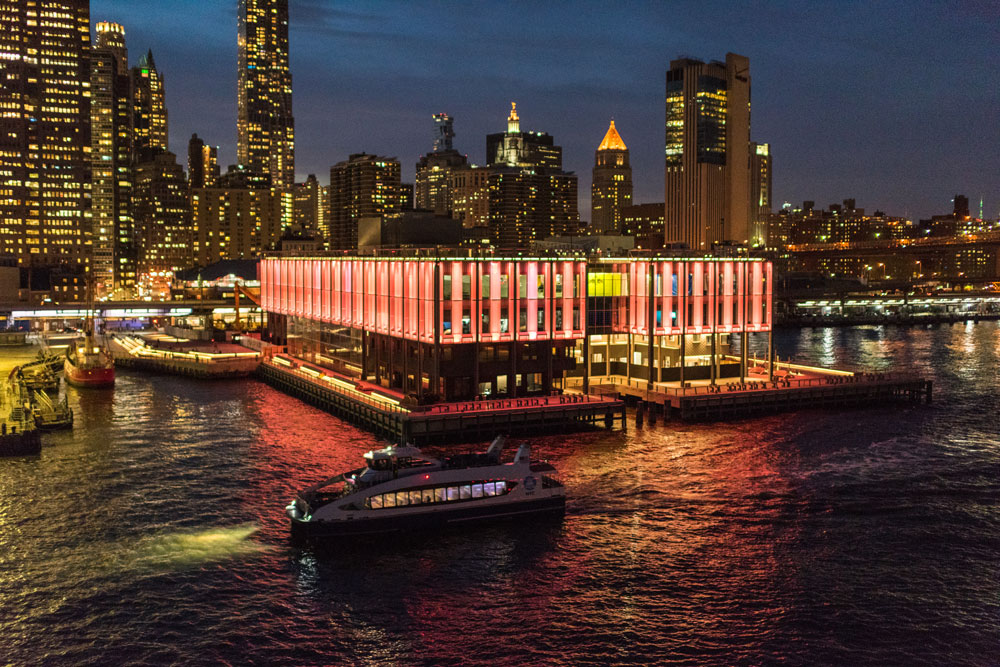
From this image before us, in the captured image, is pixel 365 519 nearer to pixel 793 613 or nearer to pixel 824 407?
pixel 793 613

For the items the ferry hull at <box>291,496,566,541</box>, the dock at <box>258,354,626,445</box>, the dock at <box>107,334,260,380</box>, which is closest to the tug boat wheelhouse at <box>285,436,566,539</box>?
the ferry hull at <box>291,496,566,541</box>

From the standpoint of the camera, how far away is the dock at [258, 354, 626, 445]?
2719 inches

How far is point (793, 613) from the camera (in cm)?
3947

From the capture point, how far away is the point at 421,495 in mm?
48625

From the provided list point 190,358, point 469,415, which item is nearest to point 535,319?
point 469,415

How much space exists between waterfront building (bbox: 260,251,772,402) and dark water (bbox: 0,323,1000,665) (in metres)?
10.6

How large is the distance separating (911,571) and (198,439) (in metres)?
51.6

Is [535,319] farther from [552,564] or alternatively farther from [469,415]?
[552,564]

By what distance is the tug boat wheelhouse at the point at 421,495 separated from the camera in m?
47.1

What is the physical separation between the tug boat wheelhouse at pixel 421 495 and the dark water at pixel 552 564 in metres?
1.39

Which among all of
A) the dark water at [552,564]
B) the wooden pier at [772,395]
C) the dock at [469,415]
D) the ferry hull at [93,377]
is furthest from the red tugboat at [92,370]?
the wooden pier at [772,395]

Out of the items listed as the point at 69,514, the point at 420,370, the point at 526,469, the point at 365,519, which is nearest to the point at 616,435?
the point at 420,370

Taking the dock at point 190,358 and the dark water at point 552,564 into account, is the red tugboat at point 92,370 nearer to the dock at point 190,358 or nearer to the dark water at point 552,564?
the dock at point 190,358

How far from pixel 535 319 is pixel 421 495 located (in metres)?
32.7
